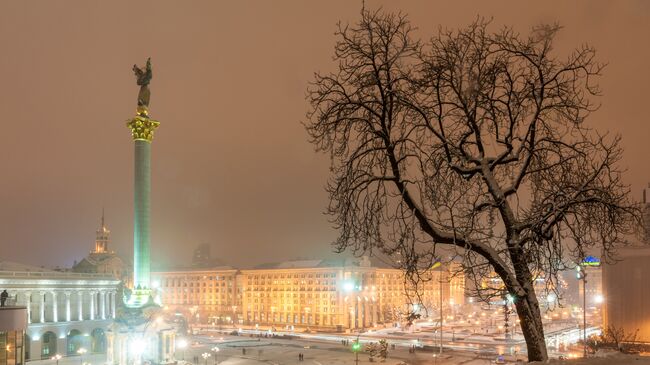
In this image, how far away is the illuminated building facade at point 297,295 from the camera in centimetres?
13575

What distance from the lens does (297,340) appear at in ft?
342

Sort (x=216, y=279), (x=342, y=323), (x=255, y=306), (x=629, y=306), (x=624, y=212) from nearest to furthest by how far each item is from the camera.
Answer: (x=624, y=212) < (x=629, y=306) < (x=342, y=323) < (x=255, y=306) < (x=216, y=279)

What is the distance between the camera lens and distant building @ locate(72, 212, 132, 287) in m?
133

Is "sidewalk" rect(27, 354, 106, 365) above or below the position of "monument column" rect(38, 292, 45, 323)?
below

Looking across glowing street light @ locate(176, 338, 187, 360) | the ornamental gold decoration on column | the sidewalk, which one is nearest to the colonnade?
the sidewalk

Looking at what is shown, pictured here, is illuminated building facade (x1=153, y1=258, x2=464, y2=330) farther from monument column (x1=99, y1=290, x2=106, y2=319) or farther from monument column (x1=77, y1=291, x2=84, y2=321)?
monument column (x1=77, y1=291, x2=84, y2=321)

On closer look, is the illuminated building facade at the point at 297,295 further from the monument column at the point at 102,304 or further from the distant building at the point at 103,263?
the monument column at the point at 102,304

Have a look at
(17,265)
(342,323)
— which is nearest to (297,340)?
(342,323)

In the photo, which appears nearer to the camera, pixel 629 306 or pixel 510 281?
pixel 510 281

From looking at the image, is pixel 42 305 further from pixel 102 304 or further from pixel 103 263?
pixel 103 263

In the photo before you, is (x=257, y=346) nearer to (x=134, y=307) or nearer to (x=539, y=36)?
(x=134, y=307)

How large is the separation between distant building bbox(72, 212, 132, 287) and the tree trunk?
399ft

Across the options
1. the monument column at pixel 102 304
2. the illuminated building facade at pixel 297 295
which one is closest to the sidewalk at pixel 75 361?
the monument column at pixel 102 304

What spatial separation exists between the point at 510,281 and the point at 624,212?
2.67m
